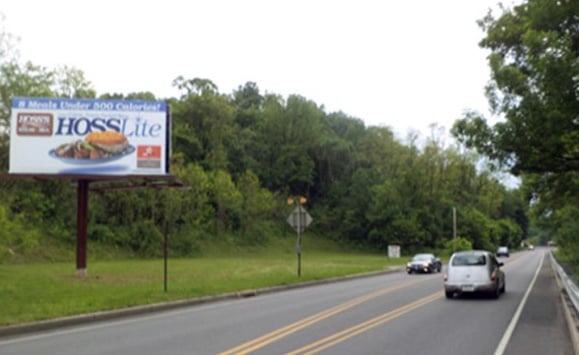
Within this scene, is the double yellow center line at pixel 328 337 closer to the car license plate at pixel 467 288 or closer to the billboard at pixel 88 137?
the car license plate at pixel 467 288

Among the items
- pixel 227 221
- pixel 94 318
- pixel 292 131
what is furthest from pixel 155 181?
pixel 292 131

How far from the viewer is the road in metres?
10.1

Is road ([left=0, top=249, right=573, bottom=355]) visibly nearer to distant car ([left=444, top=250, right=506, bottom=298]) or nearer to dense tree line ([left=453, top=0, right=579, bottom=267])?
distant car ([left=444, top=250, right=506, bottom=298])

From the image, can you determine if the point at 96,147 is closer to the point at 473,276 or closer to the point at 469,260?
the point at 469,260

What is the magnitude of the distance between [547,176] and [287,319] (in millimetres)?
16892

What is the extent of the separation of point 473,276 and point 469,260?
2.94ft

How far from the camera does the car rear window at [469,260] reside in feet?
64.9

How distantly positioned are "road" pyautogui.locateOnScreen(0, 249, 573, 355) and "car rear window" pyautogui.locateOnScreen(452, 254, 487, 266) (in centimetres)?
145

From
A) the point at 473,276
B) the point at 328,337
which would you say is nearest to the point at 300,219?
the point at 473,276

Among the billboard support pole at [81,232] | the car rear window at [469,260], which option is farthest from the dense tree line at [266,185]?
the car rear window at [469,260]

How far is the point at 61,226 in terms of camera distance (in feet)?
177

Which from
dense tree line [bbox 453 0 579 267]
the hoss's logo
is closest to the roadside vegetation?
dense tree line [bbox 453 0 579 267]

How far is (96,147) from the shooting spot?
2859 centimetres

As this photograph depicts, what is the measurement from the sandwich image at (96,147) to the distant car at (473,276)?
1653cm
